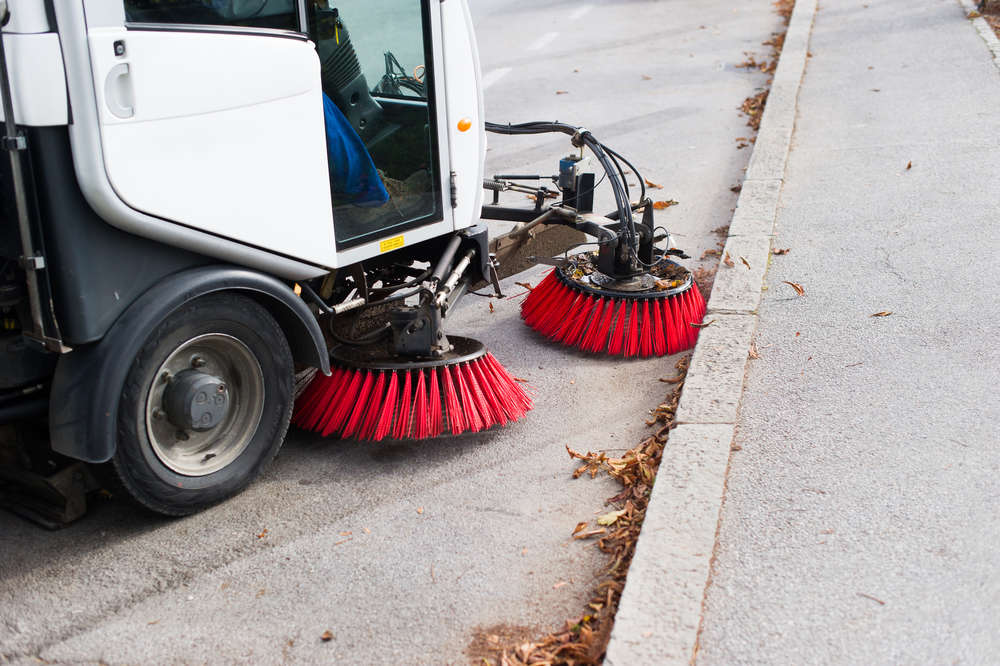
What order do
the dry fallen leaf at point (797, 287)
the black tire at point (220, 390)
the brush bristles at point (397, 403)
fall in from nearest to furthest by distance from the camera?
1. the black tire at point (220, 390)
2. the brush bristles at point (397, 403)
3. the dry fallen leaf at point (797, 287)

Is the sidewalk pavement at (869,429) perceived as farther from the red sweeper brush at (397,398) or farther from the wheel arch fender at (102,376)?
the wheel arch fender at (102,376)

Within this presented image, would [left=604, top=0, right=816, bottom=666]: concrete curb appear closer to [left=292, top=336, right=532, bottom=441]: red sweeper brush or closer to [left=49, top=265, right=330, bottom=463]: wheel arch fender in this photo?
[left=292, top=336, right=532, bottom=441]: red sweeper brush

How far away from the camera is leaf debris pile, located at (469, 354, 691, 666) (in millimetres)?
2662

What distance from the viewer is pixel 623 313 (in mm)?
4566

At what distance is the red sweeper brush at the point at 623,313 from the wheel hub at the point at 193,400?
195 cm

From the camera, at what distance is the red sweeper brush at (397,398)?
12.0 feet

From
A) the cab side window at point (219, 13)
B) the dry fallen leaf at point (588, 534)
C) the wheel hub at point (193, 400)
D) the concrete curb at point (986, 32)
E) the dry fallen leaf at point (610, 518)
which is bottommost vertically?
the dry fallen leaf at point (588, 534)

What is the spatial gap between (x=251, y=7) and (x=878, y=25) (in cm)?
1068

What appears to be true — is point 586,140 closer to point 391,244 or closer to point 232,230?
point 391,244

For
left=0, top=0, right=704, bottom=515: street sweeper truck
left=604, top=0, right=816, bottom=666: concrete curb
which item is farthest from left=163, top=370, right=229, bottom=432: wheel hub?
left=604, top=0, right=816, bottom=666: concrete curb

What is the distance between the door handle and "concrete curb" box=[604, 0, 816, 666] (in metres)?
1.90

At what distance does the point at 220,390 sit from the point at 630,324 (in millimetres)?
2034

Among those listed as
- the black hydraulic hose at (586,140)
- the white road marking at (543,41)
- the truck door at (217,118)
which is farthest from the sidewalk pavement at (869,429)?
the white road marking at (543,41)

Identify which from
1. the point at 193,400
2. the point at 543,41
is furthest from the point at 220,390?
the point at 543,41
